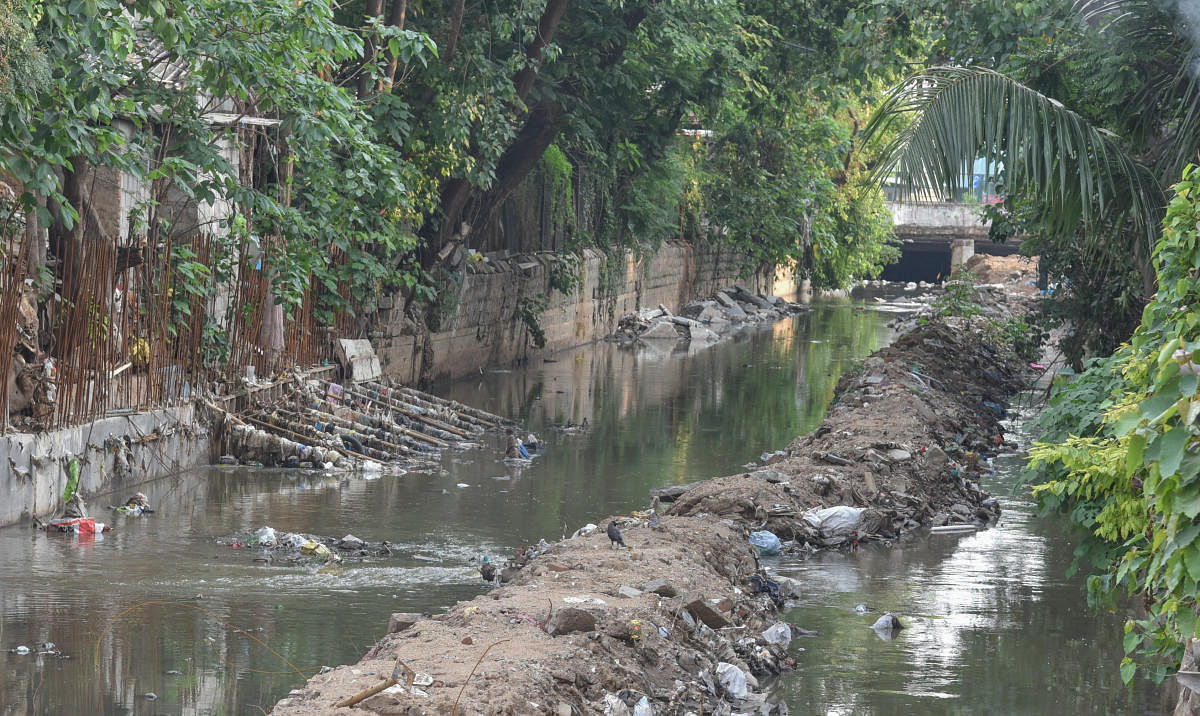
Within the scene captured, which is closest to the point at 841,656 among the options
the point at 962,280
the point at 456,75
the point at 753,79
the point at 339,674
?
the point at 339,674

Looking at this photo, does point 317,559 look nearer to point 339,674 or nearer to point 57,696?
point 57,696

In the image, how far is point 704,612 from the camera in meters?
6.57

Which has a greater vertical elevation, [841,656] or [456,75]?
[456,75]

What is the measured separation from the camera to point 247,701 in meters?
5.80

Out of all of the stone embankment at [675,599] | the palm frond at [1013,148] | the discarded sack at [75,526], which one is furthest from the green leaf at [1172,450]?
the discarded sack at [75,526]

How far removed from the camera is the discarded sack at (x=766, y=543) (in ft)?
29.5

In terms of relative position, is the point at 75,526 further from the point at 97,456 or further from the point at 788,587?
the point at 788,587

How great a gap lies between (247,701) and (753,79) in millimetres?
15853

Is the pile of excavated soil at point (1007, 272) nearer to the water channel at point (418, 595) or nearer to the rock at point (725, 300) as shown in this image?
the rock at point (725, 300)

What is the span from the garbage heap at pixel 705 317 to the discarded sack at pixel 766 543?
17200 millimetres

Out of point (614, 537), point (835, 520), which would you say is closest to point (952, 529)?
point (835, 520)

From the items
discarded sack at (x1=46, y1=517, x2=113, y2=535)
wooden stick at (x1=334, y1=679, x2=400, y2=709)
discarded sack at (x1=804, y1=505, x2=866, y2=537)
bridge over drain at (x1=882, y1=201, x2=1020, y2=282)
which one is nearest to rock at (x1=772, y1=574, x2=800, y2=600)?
discarded sack at (x1=804, y1=505, x2=866, y2=537)

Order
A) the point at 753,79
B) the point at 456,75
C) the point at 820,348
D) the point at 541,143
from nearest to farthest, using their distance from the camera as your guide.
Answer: the point at 456,75 < the point at 541,143 < the point at 753,79 < the point at 820,348

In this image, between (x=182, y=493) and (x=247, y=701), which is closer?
(x=247, y=701)
